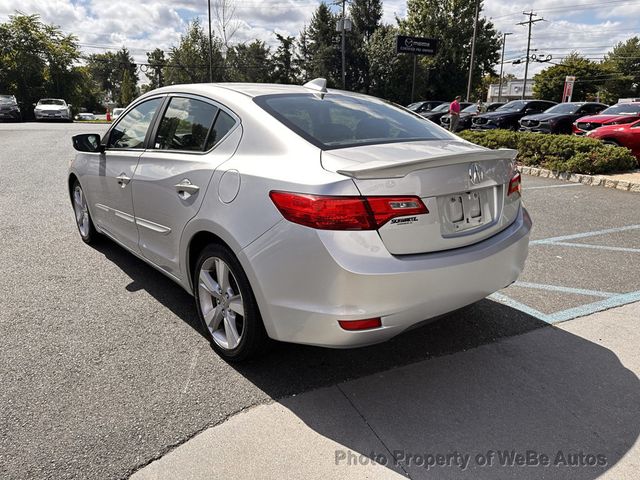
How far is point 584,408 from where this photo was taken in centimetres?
255

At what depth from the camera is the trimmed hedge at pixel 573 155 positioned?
9562mm

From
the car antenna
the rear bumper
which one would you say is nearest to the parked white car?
the car antenna

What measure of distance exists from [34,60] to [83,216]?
A: 3557 cm

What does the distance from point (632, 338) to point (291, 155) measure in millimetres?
2582

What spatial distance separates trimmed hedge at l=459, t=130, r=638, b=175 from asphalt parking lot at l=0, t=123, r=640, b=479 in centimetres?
452

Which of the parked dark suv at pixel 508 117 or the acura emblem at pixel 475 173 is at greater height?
the acura emblem at pixel 475 173

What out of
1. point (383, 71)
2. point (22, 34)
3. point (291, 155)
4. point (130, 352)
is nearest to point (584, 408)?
point (291, 155)

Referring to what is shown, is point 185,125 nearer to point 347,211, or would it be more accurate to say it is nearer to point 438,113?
point 347,211

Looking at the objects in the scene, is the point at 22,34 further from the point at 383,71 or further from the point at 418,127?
the point at 418,127

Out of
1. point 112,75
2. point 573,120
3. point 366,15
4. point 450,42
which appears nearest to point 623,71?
point 450,42

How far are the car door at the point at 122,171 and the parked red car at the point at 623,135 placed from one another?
35.1 ft

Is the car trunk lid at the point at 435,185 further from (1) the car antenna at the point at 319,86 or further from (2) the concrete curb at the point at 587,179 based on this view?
(2) the concrete curb at the point at 587,179

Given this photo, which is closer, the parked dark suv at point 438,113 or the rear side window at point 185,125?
the rear side window at point 185,125

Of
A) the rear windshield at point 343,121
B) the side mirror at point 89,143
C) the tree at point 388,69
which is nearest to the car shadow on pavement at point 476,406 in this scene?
the rear windshield at point 343,121
